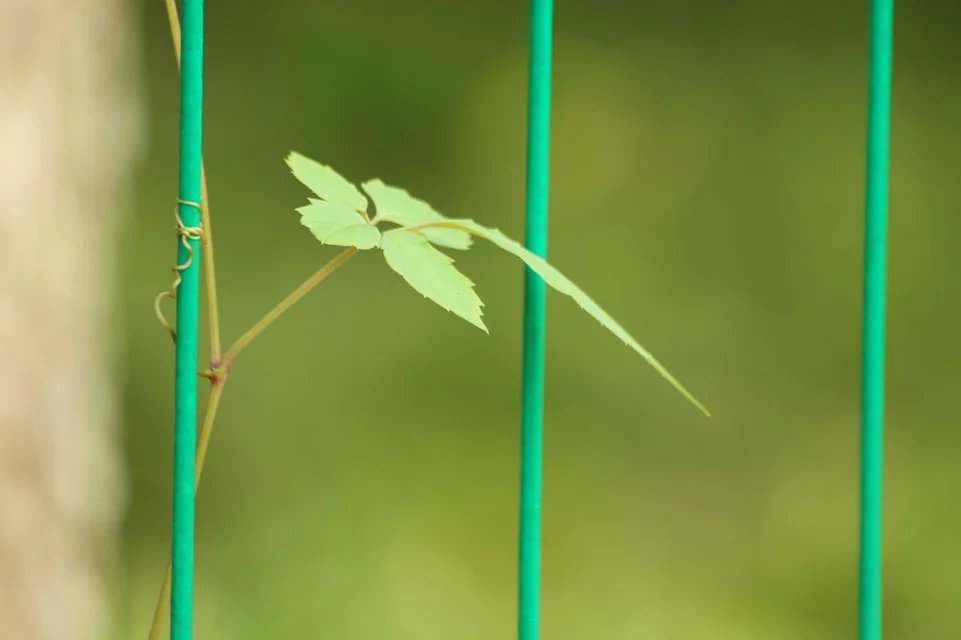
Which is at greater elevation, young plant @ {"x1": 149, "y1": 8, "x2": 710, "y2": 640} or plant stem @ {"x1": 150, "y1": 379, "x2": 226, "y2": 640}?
young plant @ {"x1": 149, "y1": 8, "x2": 710, "y2": 640}

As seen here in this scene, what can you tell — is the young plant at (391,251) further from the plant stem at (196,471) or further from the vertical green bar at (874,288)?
the vertical green bar at (874,288)

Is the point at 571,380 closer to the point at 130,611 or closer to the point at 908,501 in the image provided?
the point at 908,501

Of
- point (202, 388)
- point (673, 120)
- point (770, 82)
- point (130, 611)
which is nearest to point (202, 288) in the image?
point (202, 388)

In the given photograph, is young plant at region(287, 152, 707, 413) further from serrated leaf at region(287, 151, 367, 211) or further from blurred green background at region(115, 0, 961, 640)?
blurred green background at region(115, 0, 961, 640)

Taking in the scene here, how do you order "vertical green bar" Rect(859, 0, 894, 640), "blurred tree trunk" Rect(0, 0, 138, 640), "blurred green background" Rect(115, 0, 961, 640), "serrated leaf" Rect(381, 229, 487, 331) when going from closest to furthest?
"serrated leaf" Rect(381, 229, 487, 331), "vertical green bar" Rect(859, 0, 894, 640), "blurred tree trunk" Rect(0, 0, 138, 640), "blurred green background" Rect(115, 0, 961, 640)

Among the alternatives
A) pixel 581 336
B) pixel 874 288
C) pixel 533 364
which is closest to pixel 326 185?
pixel 533 364

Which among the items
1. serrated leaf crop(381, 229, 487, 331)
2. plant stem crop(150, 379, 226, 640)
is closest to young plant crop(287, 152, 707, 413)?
serrated leaf crop(381, 229, 487, 331)

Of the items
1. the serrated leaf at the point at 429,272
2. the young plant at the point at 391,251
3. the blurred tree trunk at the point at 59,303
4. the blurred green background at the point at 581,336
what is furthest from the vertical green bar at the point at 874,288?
the blurred green background at the point at 581,336

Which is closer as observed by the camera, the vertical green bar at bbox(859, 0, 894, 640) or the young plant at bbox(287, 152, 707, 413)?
the young plant at bbox(287, 152, 707, 413)
